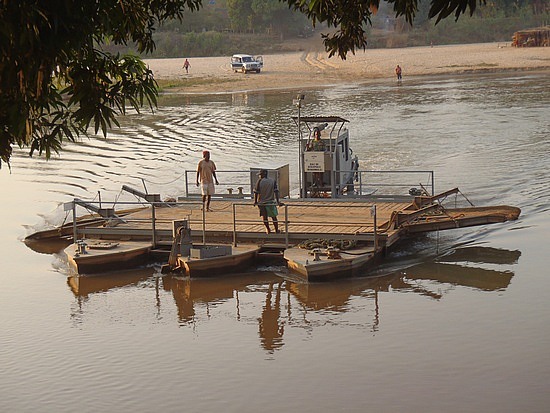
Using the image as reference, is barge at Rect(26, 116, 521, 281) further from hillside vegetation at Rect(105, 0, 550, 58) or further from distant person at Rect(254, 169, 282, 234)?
→ hillside vegetation at Rect(105, 0, 550, 58)

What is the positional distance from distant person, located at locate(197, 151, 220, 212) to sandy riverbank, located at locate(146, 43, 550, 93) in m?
46.0

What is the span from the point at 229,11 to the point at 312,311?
95932mm

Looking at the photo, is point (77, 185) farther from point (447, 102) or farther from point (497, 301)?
point (447, 102)

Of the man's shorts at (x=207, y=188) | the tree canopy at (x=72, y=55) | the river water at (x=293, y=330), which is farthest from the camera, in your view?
the man's shorts at (x=207, y=188)

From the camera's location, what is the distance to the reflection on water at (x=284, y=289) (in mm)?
18203

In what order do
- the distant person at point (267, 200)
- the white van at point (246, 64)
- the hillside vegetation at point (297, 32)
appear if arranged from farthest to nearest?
the hillside vegetation at point (297, 32), the white van at point (246, 64), the distant person at point (267, 200)

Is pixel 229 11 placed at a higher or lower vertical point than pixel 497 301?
higher

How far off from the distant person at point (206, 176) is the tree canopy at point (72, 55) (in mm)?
11354

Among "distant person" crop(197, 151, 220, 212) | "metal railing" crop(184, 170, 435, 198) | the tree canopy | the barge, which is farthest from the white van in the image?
the tree canopy

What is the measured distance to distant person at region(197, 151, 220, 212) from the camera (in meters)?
22.0

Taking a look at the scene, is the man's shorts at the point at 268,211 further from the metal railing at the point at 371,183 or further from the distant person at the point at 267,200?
the metal railing at the point at 371,183

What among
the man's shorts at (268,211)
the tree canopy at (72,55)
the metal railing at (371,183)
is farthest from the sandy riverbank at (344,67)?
the tree canopy at (72,55)

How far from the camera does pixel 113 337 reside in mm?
17375

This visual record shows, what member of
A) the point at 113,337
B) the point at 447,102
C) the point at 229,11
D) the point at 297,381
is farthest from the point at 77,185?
the point at 229,11
